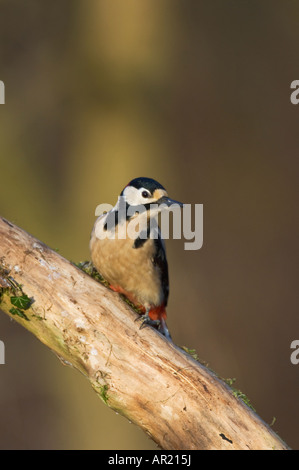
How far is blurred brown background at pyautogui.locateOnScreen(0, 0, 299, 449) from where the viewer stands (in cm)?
618

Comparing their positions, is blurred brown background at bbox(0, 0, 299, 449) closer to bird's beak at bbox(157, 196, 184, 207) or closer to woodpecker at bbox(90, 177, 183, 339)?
woodpecker at bbox(90, 177, 183, 339)

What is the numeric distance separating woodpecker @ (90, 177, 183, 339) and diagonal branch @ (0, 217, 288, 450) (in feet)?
0.89

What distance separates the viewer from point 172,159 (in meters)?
6.41

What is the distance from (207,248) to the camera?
6.41 metres

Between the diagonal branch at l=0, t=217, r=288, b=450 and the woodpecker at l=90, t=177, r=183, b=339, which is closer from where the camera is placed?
the diagonal branch at l=0, t=217, r=288, b=450

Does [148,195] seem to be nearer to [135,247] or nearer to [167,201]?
[167,201]

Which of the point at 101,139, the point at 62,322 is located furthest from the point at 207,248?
the point at 62,322

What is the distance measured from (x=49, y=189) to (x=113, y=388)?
162 inches

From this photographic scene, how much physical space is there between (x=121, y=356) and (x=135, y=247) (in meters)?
0.72

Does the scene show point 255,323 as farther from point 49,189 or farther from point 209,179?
point 49,189

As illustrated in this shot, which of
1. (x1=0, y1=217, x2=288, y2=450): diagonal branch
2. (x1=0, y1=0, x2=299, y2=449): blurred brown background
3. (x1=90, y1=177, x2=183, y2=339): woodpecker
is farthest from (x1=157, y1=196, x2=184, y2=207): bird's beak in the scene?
(x1=0, y1=0, x2=299, y2=449): blurred brown background

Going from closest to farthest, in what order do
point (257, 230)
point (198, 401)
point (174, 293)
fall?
point (198, 401) → point (174, 293) → point (257, 230)

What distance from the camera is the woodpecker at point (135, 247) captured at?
3139mm

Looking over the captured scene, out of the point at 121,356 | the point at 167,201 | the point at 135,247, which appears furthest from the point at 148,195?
the point at 121,356
